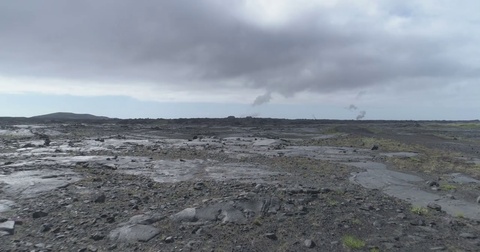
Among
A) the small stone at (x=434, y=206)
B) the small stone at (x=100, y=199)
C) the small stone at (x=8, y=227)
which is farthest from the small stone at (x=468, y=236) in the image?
the small stone at (x=8, y=227)

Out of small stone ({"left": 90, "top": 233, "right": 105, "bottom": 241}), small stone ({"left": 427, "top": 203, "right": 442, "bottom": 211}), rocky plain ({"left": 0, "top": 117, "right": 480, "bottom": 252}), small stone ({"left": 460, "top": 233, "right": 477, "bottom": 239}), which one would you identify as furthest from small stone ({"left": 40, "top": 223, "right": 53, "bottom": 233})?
small stone ({"left": 427, "top": 203, "right": 442, "bottom": 211})

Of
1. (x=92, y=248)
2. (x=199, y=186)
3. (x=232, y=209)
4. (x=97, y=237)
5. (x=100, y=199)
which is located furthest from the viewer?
(x=199, y=186)

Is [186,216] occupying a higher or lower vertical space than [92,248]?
higher

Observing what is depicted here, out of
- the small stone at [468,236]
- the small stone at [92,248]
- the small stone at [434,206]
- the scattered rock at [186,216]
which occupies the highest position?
the scattered rock at [186,216]

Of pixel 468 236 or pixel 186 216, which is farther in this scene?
pixel 186 216

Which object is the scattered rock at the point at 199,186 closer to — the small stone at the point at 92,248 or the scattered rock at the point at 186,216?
the scattered rock at the point at 186,216

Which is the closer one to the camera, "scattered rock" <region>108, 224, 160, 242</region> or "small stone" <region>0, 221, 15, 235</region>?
"scattered rock" <region>108, 224, 160, 242</region>

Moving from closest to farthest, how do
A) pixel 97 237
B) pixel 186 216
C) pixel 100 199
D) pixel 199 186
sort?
pixel 97 237, pixel 186 216, pixel 100 199, pixel 199 186

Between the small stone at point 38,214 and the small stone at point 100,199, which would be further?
the small stone at point 100,199

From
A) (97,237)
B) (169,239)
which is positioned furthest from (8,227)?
(169,239)

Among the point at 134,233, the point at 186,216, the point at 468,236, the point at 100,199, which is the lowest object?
the point at 468,236

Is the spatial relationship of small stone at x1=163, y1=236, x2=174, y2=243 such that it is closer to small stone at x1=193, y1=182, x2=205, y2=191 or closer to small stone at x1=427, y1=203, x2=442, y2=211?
→ small stone at x1=193, y1=182, x2=205, y2=191

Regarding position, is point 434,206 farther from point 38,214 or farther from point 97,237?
point 38,214

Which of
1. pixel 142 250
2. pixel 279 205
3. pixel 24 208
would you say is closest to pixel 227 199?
pixel 279 205
